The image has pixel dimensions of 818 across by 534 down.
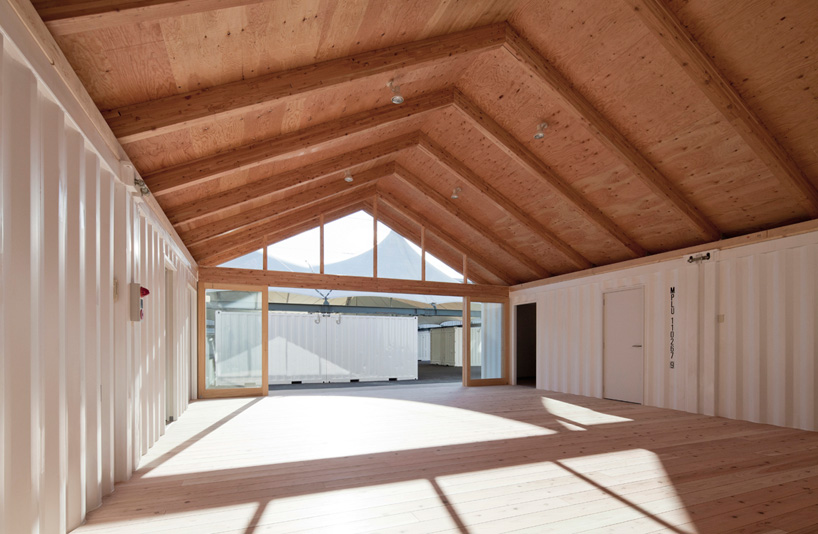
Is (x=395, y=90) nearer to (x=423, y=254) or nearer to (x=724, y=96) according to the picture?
(x=724, y=96)

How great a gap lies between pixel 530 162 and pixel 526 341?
807cm

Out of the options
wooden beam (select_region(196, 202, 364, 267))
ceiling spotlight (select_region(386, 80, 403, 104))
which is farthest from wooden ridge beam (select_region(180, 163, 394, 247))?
ceiling spotlight (select_region(386, 80, 403, 104))

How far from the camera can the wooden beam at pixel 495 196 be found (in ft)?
24.8

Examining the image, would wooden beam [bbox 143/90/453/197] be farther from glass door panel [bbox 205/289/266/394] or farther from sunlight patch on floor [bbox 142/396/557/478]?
glass door panel [bbox 205/289/266/394]

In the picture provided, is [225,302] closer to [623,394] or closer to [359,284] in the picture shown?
[359,284]

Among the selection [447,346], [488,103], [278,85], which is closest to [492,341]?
[488,103]

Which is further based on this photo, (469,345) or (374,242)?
(469,345)

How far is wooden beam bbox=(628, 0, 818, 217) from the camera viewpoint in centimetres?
414

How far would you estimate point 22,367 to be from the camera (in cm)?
212

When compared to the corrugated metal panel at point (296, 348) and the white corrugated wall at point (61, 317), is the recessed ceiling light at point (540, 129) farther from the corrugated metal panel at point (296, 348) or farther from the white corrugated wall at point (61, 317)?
the corrugated metal panel at point (296, 348)

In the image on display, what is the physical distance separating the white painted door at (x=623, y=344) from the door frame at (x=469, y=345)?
2.88m

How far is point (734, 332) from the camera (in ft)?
21.3

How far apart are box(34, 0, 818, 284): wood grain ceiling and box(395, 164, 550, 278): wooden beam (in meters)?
0.53

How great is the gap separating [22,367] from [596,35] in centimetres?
534
